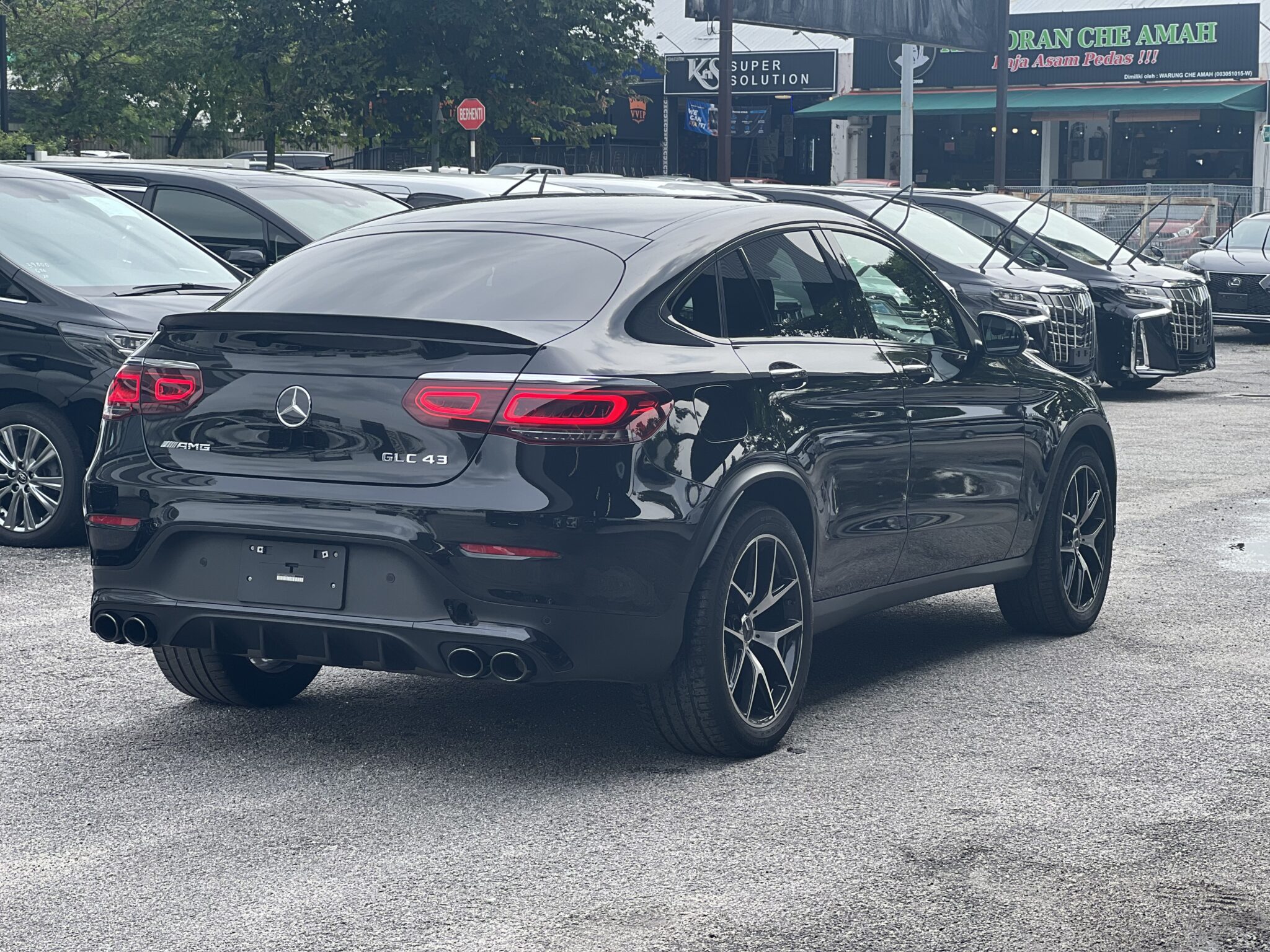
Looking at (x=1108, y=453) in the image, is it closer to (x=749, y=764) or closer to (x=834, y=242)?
(x=834, y=242)

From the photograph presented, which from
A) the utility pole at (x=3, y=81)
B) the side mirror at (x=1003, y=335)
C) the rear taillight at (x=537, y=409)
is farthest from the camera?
the utility pole at (x=3, y=81)

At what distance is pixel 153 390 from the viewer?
17.5 ft

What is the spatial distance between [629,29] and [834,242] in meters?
35.4

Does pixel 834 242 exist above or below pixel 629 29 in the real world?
below

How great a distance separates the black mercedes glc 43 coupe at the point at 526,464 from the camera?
193 inches

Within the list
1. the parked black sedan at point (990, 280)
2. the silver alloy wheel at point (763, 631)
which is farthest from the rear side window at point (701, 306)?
the parked black sedan at point (990, 280)

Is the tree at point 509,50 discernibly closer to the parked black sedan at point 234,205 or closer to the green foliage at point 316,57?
the green foliage at point 316,57

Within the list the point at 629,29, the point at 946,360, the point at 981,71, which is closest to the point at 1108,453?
the point at 946,360

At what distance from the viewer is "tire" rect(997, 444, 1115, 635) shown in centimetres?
713

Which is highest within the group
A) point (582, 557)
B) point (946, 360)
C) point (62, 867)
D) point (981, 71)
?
point (981, 71)

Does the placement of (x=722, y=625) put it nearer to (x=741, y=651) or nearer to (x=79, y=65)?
(x=741, y=651)

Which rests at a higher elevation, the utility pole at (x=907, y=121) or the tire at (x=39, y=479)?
the utility pole at (x=907, y=121)

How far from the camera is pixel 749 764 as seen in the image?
5387mm

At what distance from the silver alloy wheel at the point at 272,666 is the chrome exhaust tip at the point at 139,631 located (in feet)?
2.29
